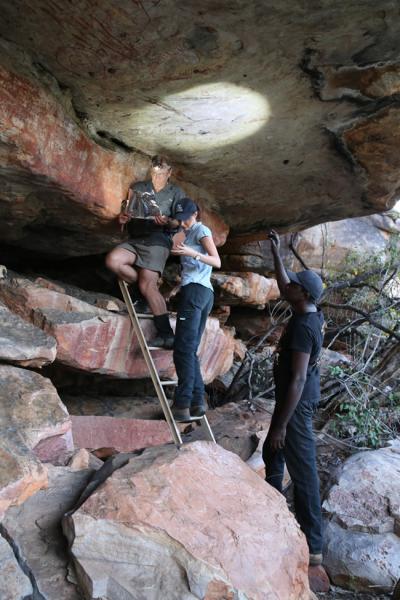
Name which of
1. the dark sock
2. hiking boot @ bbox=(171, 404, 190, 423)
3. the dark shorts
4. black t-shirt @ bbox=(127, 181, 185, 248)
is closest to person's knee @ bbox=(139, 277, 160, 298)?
the dark shorts

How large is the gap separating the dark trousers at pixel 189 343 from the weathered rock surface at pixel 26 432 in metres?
1.05

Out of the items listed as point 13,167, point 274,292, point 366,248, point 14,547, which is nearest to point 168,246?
point 13,167

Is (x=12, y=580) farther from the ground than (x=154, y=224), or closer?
closer

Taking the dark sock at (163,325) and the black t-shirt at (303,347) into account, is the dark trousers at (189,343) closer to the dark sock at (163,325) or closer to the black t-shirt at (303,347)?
the dark sock at (163,325)

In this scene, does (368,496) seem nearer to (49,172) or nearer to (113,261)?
(113,261)

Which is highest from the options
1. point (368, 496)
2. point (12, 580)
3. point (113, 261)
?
point (113, 261)

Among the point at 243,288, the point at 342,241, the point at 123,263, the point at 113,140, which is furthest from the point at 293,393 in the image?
the point at 342,241

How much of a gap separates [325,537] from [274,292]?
529cm

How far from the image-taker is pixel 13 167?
372 cm

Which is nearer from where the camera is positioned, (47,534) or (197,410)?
(47,534)

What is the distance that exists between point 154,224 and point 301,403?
2157 mm

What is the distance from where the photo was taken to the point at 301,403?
369cm

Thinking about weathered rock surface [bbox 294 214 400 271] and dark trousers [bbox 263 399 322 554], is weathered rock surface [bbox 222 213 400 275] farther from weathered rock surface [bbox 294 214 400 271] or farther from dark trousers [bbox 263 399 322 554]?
dark trousers [bbox 263 399 322 554]

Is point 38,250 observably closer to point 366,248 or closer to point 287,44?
point 287,44
